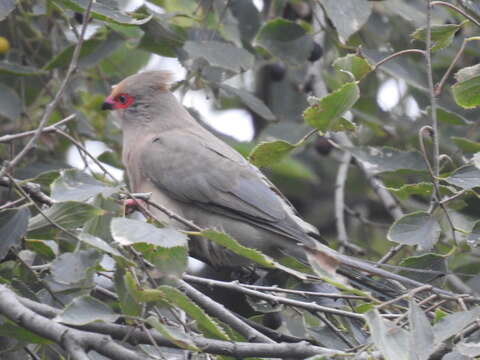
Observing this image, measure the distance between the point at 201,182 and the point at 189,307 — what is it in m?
2.06

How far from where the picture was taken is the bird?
456cm

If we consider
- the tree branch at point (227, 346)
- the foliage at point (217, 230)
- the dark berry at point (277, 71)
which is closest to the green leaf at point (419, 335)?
the foliage at point (217, 230)

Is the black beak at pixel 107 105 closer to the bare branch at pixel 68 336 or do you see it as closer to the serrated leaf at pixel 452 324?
the bare branch at pixel 68 336

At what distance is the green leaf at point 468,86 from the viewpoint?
357 cm

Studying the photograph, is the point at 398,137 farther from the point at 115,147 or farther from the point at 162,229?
the point at 162,229

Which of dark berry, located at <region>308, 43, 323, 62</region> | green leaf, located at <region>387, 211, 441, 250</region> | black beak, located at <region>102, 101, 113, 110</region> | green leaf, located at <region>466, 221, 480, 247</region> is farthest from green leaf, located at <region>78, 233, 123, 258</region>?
black beak, located at <region>102, 101, 113, 110</region>

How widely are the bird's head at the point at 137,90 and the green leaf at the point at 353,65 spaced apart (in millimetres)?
2190

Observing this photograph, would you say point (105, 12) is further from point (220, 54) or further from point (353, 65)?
point (353, 65)

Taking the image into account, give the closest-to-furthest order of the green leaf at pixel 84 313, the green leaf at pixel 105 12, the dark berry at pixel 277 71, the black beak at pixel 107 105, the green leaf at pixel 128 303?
the green leaf at pixel 84 313
the green leaf at pixel 128 303
the green leaf at pixel 105 12
the black beak at pixel 107 105
the dark berry at pixel 277 71

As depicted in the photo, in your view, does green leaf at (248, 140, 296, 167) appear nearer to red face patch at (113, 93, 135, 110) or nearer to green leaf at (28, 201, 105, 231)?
green leaf at (28, 201, 105, 231)

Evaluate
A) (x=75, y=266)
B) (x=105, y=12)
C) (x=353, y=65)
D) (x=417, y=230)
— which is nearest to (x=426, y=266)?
(x=417, y=230)

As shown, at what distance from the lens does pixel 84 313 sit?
2.75 metres

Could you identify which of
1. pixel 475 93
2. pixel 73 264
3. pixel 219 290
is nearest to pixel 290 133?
pixel 219 290

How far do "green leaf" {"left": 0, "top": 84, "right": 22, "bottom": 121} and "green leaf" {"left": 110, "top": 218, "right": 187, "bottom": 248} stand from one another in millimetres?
2085
